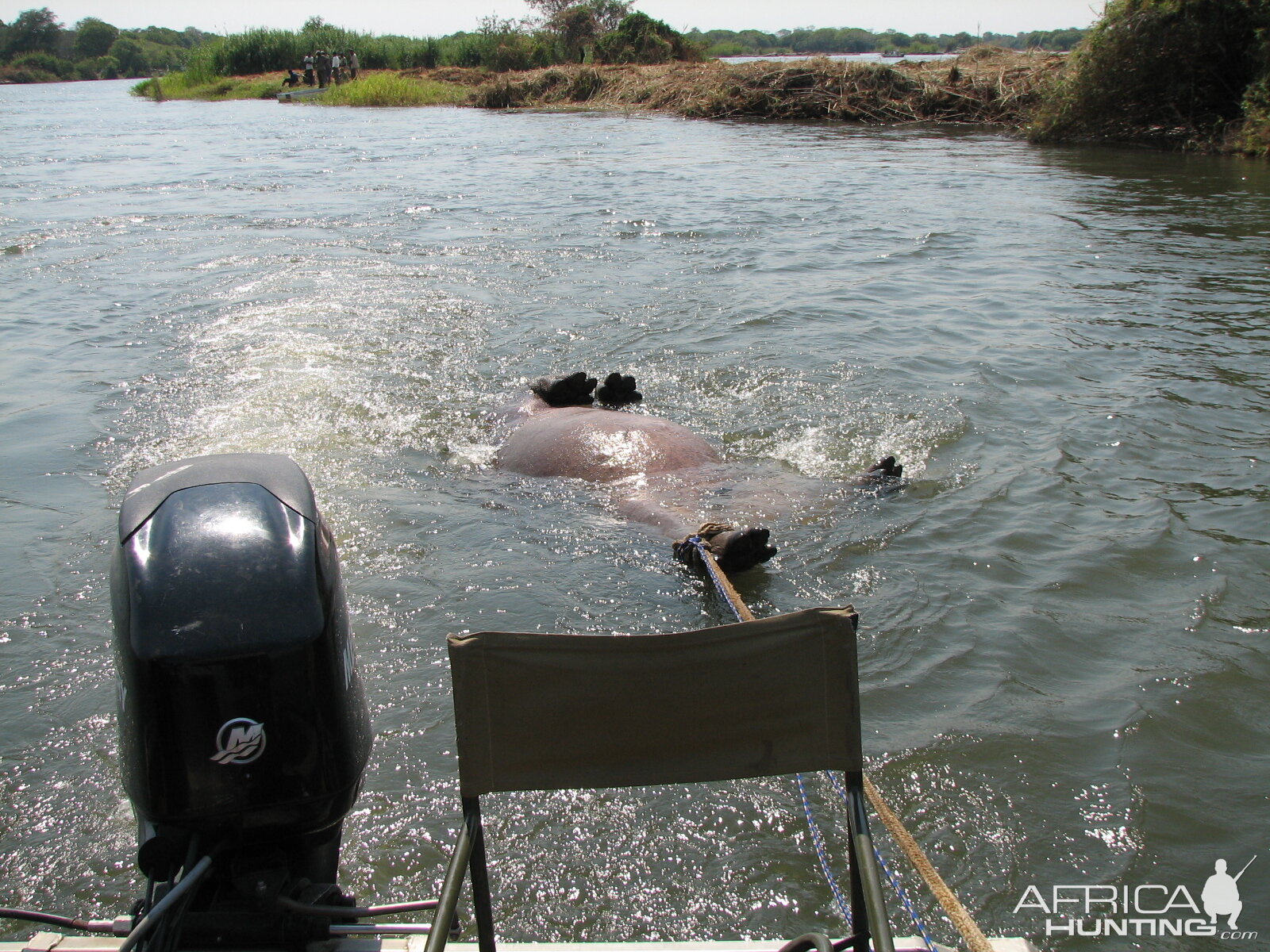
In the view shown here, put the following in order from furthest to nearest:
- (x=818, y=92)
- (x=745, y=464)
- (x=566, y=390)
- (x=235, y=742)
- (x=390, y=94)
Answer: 1. (x=390, y=94)
2. (x=818, y=92)
3. (x=566, y=390)
4. (x=745, y=464)
5. (x=235, y=742)

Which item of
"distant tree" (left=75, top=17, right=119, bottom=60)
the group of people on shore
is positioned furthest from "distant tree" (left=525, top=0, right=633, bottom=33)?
"distant tree" (left=75, top=17, right=119, bottom=60)

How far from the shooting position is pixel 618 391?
273 inches

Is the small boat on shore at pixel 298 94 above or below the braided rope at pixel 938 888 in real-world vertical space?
above

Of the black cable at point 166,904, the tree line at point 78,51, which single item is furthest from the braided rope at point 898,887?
the tree line at point 78,51

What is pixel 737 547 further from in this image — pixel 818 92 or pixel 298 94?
pixel 298 94

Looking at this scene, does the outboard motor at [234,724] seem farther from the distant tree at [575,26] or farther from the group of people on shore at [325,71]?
the distant tree at [575,26]

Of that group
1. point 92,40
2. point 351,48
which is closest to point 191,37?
point 92,40

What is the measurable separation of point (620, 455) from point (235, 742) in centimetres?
396

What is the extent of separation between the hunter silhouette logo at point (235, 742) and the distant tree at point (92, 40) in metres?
133

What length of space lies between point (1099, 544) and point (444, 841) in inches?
138

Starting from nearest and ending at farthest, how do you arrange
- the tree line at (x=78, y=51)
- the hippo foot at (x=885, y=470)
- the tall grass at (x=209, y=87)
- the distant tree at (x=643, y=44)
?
the hippo foot at (x=885, y=470), the distant tree at (x=643, y=44), the tall grass at (x=209, y=87), the tree line at (x=78, y=51)

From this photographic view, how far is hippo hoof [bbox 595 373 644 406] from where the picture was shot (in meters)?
6.89

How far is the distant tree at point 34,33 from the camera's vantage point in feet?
367

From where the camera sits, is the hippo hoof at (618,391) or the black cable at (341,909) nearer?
the black cable at (341,909)
